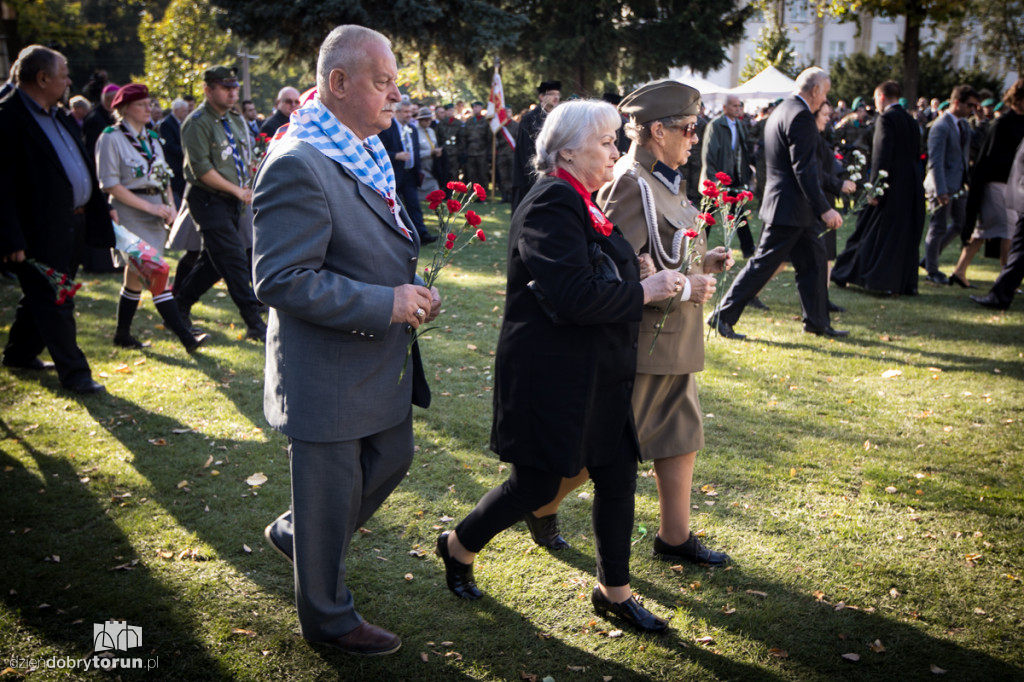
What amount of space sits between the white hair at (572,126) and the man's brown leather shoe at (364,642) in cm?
191

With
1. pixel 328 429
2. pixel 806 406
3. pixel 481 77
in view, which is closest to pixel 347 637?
pixel 328 429

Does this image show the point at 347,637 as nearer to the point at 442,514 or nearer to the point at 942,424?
the point at 442,514

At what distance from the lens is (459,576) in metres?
3.53

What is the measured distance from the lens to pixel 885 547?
402 centimetres

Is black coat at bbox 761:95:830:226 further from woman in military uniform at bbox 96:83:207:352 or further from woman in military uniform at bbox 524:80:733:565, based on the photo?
woman in military uniform at bbox 96:83:207:352

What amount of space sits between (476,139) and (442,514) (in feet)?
56.5

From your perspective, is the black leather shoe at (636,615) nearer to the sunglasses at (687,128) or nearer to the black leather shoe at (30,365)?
the sunglasses at (687,128)

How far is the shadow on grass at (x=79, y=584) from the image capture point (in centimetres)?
316

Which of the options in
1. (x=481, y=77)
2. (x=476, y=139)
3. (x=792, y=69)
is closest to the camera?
(x=476, y=139)

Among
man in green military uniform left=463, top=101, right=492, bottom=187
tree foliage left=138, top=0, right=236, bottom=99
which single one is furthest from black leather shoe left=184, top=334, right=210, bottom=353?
tree foliage left=138, top=0, right=236, bottom=99

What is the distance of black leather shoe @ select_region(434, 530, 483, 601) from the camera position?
3.52 meters

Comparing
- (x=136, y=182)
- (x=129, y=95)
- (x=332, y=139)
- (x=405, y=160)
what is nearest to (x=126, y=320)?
(x=136, y=182)

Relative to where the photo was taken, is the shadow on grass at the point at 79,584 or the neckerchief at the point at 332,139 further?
the shadow on grass at the point at 79,584

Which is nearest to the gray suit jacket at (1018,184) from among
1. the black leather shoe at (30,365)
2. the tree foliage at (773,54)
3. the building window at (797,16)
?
the black leather shoe at (30,365)
